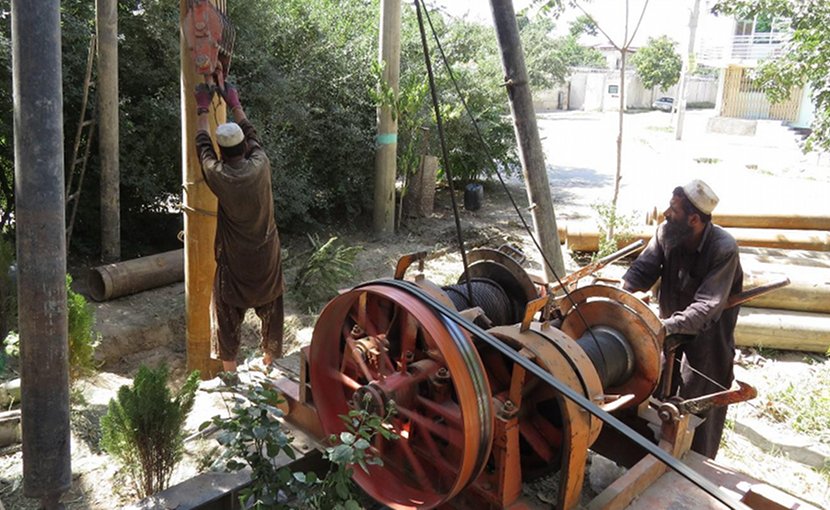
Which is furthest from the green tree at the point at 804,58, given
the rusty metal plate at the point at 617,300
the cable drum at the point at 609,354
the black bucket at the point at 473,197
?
the cable drum at the point at 609,354

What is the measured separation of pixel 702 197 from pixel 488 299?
4.64ft

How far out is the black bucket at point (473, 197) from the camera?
13.2 metres

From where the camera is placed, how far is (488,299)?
149 inches

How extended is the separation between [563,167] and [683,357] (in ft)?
50.2

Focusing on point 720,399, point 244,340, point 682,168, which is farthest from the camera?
point 682,168

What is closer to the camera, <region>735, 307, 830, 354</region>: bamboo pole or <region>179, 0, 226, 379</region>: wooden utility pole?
<region>179, 0, 226, 379</region>: wooden utility pole

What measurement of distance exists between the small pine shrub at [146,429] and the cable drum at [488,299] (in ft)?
5.16

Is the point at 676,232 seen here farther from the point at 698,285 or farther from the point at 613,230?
the point at 613,230

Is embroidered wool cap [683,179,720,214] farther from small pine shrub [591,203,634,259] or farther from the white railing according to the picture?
the white railing

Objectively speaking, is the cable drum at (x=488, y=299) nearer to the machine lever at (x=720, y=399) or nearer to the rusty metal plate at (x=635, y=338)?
the rusty metal plate at (x=635, y=338)

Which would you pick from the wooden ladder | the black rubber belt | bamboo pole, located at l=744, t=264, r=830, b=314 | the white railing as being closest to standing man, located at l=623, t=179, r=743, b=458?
the black rubber belt

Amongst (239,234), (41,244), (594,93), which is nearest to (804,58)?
(239,234)

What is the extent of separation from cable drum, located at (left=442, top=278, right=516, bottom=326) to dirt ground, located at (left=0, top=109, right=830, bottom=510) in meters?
0.30

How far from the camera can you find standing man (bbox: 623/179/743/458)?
3.88 meters
